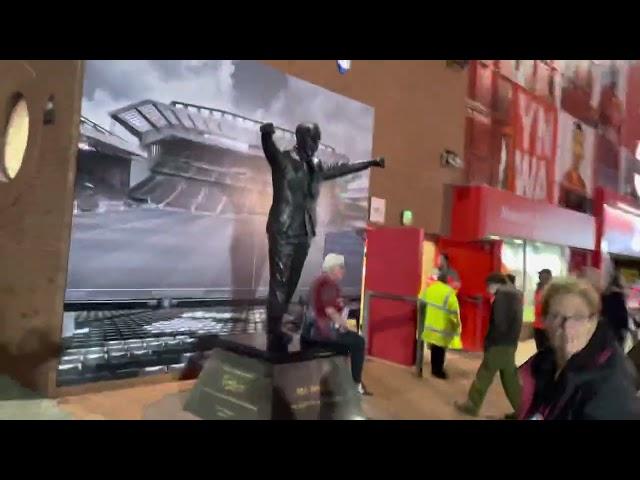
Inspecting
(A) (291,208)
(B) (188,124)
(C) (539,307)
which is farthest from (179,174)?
(C) (539,307)

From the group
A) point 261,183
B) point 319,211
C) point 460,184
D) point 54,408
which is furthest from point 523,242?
point 54,408

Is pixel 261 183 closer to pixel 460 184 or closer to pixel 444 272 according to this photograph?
pixel 444 272

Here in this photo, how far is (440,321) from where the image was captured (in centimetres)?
492

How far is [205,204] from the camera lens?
473cm

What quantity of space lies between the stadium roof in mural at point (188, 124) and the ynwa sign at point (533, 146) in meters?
4.72

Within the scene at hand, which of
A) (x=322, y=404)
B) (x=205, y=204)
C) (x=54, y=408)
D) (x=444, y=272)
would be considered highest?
(x=205, y=204)

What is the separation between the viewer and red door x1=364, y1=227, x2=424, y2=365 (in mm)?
5438

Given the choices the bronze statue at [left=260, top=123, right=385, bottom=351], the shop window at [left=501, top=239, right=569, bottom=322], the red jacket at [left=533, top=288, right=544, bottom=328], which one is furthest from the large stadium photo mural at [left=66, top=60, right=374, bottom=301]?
the shop window at [left=501, top=239, right=569, bottom=322]

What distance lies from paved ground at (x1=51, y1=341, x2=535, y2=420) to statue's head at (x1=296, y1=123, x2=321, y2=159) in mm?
1803

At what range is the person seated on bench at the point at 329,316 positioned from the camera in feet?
11.3

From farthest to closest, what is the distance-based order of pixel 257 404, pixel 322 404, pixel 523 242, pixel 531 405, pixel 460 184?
pixel 523 242
pixel 460 184
pixel 322 404
pixel 257 404
pixel 531 405

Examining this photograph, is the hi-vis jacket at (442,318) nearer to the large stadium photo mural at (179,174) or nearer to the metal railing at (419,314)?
the metal railing at (419,314)

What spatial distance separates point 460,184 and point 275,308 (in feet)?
14.9

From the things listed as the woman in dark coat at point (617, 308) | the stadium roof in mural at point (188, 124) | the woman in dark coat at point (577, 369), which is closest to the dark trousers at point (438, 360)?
the woman in dark coat at point (617, 308)
